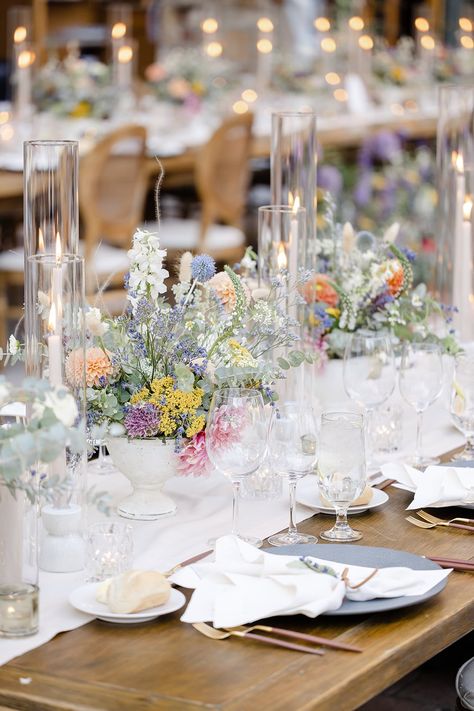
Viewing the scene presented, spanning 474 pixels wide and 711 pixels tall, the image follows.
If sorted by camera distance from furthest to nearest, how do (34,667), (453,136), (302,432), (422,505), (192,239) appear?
(192,239), (453,136), (422,505), (302,432), (34,667)

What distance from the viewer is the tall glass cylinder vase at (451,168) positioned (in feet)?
9.11

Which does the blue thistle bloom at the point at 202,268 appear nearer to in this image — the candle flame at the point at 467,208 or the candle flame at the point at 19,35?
the candle flame at the point at 467,208

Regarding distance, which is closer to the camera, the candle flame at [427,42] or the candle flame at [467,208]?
the candle flame at [467,208]

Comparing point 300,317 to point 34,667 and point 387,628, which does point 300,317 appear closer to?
point 387,628

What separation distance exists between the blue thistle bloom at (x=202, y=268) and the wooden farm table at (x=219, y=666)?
588 millimetres

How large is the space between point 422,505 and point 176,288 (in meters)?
0.46


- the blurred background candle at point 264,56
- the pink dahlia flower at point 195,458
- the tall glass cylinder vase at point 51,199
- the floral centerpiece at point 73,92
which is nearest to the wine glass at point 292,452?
the pink dahlia flower at point 195,458

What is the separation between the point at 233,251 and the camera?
5633 millimetres

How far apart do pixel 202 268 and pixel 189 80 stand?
4784mm

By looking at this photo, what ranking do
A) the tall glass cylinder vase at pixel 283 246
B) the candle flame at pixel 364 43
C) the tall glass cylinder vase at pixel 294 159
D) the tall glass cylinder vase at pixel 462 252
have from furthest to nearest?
1. the candle flame at pixel 364 43
2. the tall glass cylinder vase at pixel 462 252
3. the tall glass cylinder vase at pixel 294 159
4. the tall glass cylinder vase at pixel 283 246

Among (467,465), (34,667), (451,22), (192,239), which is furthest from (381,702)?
(451,22)

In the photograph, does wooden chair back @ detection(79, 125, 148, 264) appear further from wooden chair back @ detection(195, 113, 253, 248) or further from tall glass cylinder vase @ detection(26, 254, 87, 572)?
tall glass cylinder vase @ detection(26, 254, 87, 572)

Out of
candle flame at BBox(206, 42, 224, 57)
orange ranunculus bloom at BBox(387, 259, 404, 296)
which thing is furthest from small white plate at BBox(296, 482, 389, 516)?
candle flame at BBox(206, 42, 224, 57)

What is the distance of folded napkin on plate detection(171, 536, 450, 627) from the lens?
4.76 ft
